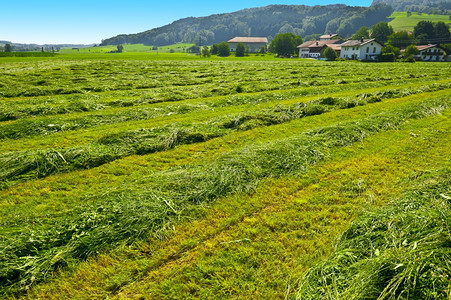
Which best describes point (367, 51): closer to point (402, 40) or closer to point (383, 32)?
point (402, 40)

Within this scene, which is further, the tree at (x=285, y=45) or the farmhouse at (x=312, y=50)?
the tree at (x=285, y=45)

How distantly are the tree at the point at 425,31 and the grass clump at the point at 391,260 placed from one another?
128155mm

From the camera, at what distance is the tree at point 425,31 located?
97.7 meters

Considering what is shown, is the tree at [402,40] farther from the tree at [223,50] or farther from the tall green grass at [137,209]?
the tall green grass at [137,209]

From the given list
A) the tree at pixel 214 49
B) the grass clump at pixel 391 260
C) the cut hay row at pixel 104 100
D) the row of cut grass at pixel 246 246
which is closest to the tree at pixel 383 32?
the tree at pixel 214 49

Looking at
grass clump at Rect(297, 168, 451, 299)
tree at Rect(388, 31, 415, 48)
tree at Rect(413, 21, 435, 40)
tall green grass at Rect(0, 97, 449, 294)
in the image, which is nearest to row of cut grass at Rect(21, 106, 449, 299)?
tall green grass at Rect(0, 97, 449, 294)

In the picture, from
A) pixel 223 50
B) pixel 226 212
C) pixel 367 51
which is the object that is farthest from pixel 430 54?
pixel 226 212

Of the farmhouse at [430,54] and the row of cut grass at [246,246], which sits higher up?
the farmhouse at [430,54]

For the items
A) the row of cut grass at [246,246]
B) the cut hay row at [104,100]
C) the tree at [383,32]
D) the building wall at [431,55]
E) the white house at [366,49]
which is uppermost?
the tree at [383,32]

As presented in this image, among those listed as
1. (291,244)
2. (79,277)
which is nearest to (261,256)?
(291,244)

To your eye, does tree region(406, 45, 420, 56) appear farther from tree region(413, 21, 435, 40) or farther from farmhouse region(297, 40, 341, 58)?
tree region(413, 21, 435, 40)

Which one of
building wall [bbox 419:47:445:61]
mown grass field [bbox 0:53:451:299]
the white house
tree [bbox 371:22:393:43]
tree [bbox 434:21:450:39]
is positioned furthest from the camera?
tree [bbox 371:22:393:43]

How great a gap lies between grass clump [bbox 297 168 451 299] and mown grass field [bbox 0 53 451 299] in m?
0.02

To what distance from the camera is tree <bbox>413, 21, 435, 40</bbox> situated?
9769 cm
